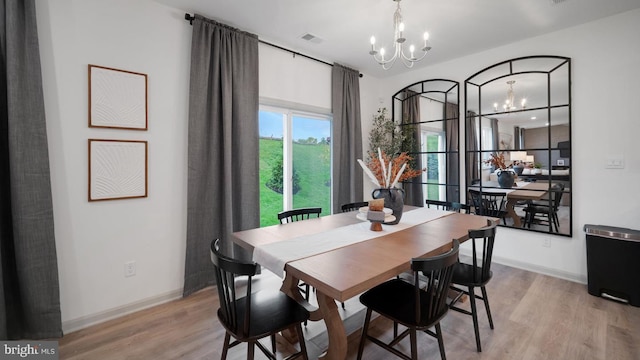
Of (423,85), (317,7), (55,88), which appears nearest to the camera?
(55,88)

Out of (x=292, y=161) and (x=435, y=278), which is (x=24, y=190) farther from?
(x=435, y=278)

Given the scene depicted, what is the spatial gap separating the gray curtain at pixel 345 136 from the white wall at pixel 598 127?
7.20ft

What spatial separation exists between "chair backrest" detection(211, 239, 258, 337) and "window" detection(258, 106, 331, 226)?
80.8 inches

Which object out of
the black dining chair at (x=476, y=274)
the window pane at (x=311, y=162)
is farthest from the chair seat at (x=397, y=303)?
the window pane at (x=311, y=162)

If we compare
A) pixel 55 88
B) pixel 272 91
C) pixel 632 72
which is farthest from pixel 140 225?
pixel 632 72

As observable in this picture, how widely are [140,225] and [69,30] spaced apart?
1673mm

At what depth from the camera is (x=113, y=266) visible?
7.97 ft

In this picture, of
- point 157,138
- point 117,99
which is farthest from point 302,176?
point 117,99

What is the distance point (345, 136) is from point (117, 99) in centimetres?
283

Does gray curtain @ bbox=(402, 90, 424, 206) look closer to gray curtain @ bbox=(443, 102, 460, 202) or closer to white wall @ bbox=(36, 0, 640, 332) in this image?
gray curtain @ bbox=(443, 102, 460, 202)

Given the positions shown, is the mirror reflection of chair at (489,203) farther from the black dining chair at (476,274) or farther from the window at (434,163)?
the black dining chair at (476,274)

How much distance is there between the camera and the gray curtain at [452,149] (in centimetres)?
409

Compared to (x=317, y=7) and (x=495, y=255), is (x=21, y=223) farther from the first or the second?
(x=495, y=255)

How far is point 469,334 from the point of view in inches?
85.1
